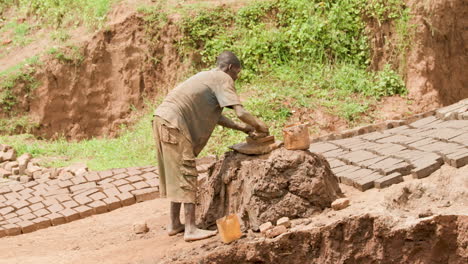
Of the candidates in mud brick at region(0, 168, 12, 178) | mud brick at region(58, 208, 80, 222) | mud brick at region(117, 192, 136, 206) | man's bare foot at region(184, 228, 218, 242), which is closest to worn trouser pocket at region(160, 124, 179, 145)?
man's bare foot at region(184, 228, 218, 242)

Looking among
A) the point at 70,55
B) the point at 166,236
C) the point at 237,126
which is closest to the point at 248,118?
the point at 237,126

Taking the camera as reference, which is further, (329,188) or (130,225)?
(130,225)

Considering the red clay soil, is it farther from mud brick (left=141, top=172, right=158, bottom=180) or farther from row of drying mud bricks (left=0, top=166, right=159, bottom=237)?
row of drying mud bricks (left=0, top=166, right=159, bottom=237)

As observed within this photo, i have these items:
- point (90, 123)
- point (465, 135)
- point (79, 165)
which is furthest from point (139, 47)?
point (465, 135)

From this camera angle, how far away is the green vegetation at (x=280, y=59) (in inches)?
352

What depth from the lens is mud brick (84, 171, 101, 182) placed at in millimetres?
7719

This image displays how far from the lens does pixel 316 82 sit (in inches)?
374

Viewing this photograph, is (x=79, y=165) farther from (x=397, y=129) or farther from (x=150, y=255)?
(x=397, y=129)

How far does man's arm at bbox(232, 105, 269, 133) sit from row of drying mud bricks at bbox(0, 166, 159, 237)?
2.24 meters

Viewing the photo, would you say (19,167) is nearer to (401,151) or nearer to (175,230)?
(175,230)

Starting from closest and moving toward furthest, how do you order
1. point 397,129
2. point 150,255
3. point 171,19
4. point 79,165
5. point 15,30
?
point 150,255 → point 397,129 → point 79,165 → point 171,19 → point 15,30

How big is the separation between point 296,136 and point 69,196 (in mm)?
3167

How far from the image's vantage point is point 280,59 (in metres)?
9.77

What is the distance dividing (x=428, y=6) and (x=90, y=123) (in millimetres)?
5503
